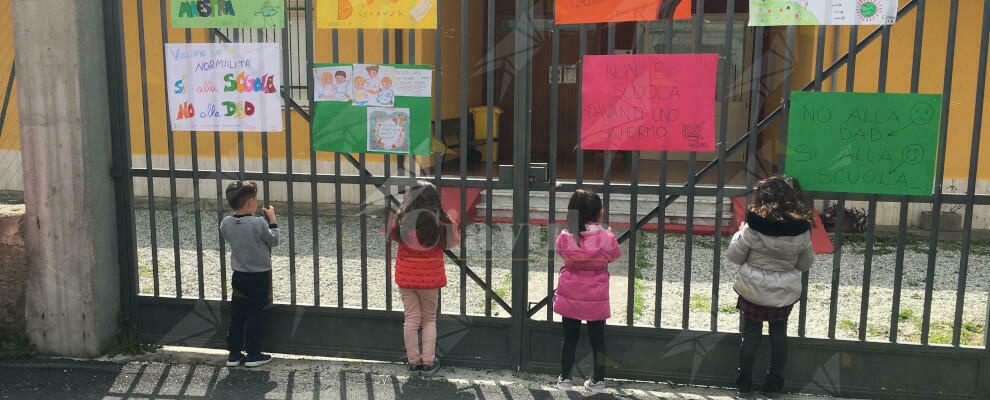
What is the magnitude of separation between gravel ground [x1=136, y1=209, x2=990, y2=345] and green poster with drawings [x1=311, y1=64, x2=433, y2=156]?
2.36 feet

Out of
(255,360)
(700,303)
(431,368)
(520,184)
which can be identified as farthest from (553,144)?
(700,303)

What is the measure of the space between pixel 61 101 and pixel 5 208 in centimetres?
82

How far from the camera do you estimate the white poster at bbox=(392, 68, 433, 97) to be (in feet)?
12.9

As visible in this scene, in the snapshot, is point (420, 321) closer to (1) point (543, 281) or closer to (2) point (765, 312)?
(2) point (765, 312)

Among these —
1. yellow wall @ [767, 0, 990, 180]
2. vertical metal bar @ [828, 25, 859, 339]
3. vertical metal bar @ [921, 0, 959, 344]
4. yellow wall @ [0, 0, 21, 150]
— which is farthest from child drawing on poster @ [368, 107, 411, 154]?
yellow wall @ [767, 0, 990, 180]

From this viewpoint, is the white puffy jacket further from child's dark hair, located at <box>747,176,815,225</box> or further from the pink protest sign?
the pink protest sign

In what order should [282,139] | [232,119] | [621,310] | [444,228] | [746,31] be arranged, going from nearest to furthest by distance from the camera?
[444,228], [232,119], [621,310], [282,139], [746,31]

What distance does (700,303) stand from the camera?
5688mm

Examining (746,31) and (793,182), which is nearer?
(793,182)

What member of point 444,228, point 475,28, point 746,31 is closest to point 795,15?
point 444,228

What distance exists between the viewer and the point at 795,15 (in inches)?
141

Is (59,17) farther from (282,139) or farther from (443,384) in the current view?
(282,139)

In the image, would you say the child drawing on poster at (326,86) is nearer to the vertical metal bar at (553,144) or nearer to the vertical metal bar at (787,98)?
the vertical metal bar at (553,144)

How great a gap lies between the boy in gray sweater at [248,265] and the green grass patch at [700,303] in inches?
123
